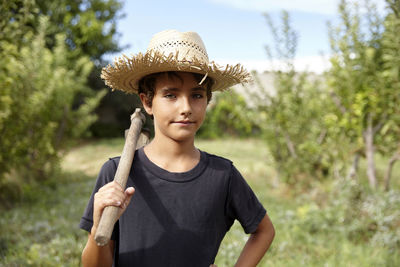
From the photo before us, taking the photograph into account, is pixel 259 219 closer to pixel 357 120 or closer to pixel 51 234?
pixel 51 234

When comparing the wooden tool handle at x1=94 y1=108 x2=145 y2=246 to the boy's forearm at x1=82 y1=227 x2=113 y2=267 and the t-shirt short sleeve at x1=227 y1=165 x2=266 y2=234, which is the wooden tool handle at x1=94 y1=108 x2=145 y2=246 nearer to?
the boy's forearm at x1=82 y1=227 x2=113 y2=267

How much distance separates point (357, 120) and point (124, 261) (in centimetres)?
460

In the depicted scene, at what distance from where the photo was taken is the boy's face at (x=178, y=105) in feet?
5.82

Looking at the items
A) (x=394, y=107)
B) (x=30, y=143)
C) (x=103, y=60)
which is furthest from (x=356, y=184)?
(x=103, y=60)

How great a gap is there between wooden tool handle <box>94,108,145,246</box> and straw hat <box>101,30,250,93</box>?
22cm

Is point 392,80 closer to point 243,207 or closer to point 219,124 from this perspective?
point 243,207

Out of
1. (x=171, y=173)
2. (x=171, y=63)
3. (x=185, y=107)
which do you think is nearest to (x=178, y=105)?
(x=185, y=107)

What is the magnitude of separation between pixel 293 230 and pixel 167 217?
3110mm

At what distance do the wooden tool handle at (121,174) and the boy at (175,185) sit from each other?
91 mm

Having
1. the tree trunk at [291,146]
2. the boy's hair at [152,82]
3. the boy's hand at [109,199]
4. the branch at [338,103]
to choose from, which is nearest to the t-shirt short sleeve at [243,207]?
the boy's hair at [152,82]

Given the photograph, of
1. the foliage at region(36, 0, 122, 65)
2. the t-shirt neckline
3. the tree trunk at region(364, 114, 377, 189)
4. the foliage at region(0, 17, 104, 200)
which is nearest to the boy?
the t-shirt neckline

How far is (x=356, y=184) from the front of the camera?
5000mm

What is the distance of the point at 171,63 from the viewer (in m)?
1.72

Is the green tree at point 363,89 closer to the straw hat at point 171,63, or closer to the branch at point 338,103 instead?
the branch at point 338,103
